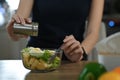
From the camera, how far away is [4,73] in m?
1.08

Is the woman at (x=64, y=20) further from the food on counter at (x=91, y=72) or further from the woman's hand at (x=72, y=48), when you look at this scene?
the food on counter at (x=91, y=72)

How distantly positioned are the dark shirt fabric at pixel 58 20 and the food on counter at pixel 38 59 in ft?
1.09

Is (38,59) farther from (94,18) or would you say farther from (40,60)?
(94,18)

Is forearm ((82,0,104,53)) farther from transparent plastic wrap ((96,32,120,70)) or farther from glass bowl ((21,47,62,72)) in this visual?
transparent plastic wrap ((96,32,120,70))

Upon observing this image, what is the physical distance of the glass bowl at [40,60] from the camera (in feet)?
3.36

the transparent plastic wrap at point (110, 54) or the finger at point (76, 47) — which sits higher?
the transparent plastic wrap at point (110, 54)

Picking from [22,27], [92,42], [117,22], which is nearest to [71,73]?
[22,27]

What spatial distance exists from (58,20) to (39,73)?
43 centimetres

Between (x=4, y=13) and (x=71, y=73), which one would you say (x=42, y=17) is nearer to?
(x=71, y=73)

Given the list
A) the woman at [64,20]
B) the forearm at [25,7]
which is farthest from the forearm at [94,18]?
the forearm at [25,7]

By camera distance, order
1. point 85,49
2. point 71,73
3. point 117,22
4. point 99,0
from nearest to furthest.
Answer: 1. point 71,73
2. point 85,49
3. point 99,0
4. point 117,22

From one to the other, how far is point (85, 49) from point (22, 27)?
0.36 m

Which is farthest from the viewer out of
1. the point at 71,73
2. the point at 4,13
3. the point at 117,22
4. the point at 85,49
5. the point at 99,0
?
the point at 4,13

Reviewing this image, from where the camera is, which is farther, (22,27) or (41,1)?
(41,1)
